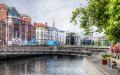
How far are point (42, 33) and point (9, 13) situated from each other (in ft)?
201

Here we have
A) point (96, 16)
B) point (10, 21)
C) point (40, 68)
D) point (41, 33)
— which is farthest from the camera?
point (41, 33)

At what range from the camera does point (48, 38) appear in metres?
183

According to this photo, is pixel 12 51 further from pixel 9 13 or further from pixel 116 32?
pixel 116 32

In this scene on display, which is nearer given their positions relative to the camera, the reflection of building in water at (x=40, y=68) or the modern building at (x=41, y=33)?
the reflection of building in water at (x=40, y=68)

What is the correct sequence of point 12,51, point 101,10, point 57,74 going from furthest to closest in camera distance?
point 12,51
point 57,74
point 101,10

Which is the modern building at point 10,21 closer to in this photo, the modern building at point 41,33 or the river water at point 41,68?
the modern building at point 41,33

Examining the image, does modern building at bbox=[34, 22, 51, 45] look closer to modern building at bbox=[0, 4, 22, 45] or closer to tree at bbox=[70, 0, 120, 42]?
modern building at bbox=[0, 4, 22, 45]

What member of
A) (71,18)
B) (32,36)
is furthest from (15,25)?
(71,18)

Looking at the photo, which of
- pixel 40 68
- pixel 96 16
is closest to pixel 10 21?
pixel 40 68

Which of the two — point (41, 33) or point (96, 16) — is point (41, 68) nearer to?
point (96, 16)

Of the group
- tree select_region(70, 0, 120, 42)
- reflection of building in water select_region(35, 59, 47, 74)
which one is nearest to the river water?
reflection of building in water select_region(35, 59, 47, 74)

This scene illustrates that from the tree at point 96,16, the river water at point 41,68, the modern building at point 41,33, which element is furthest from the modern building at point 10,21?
the tree at point 96,16

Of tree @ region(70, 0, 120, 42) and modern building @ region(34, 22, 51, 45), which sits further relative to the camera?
modern building @ region(34, 22, 51, 45)

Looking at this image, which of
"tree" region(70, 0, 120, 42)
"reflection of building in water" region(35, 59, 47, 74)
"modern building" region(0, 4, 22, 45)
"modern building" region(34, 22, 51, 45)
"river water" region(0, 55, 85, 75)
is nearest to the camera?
"tree" region(70, 0, 120, 42)
